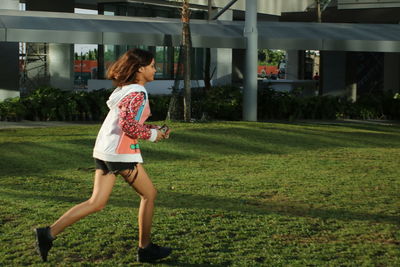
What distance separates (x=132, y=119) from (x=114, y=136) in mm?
197

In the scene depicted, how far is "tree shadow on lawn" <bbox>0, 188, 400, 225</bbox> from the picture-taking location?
8194 millimetres

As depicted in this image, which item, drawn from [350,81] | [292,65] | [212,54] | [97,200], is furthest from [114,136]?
[292,65]

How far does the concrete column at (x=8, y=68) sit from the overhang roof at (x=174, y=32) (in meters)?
1.71

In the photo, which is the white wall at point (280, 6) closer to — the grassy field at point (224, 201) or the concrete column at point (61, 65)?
the concrete column at point (61, 65)

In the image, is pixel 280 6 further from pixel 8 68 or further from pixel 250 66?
pixel 8 68

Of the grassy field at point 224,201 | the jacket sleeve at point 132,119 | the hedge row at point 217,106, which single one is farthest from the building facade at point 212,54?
the jacket sleeve at point 132,119

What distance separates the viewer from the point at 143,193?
18.9ft

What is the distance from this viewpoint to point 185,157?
14.1 metres

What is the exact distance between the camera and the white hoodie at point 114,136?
5523mm

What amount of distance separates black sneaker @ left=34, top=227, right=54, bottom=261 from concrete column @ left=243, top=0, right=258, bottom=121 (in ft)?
58.9

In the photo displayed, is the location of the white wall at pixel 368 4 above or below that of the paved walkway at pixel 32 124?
above

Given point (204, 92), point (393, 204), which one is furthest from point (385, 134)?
point (393, 204)

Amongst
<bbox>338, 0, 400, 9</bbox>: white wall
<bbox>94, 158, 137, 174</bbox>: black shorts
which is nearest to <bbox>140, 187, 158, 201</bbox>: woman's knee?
<bbox>94, 158, 137, 174</bbox>: black shorts

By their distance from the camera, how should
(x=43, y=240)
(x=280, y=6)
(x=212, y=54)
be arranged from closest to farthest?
(x=43, y=240) → (x=212, y=54) → (x=280, y=6)
